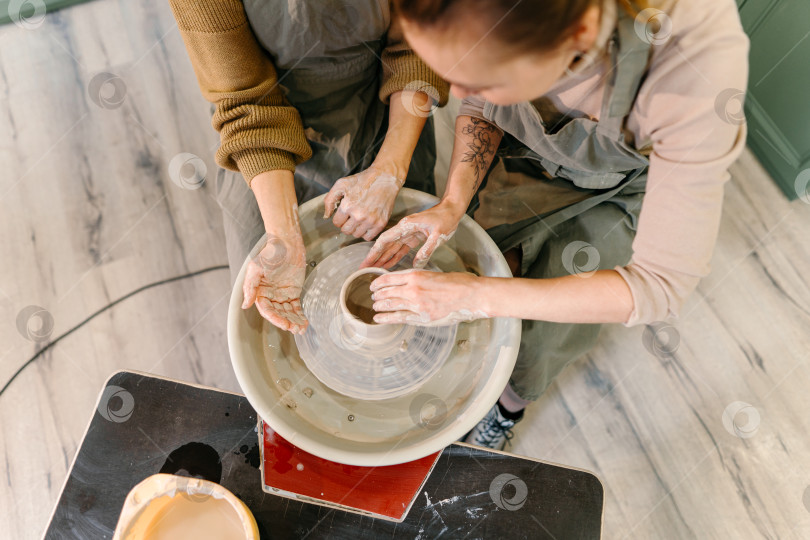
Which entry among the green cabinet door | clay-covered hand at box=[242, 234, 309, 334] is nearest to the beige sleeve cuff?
clay-covered hand at box=[242, 234, 309, 334]

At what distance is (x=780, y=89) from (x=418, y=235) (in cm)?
129

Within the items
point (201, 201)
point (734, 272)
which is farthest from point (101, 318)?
point (734, 272)

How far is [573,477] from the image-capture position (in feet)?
2.92

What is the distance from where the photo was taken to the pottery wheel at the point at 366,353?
87 cm

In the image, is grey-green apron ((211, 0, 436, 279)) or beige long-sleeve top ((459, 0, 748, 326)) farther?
grey-green apron ((211, 0, 436, 279))

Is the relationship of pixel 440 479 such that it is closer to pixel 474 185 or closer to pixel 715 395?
pixel 474 185

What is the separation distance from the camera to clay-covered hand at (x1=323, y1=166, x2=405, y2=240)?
0.92m

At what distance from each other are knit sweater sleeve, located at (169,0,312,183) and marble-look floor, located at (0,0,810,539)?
70cm

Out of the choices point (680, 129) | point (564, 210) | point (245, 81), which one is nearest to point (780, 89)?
point (564, 210)

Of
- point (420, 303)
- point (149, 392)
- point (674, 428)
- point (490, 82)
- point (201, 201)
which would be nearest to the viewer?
point (490, 82)

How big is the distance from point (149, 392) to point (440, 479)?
20.9 inches

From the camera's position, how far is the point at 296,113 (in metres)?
0.96

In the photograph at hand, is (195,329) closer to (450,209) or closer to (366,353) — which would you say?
(366,353)

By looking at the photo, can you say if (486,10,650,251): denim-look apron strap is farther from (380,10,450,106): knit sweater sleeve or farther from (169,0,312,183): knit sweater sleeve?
(169,0,312,183): knit sweater sleeve
